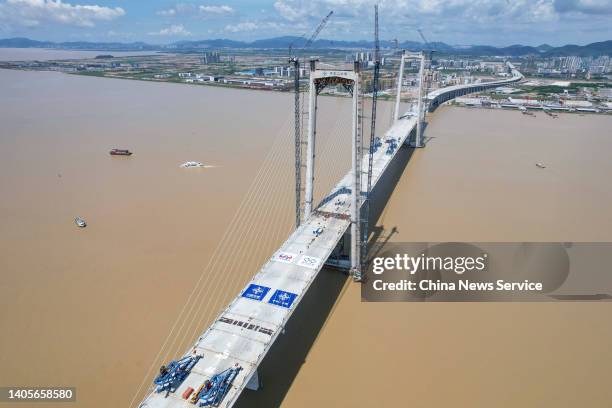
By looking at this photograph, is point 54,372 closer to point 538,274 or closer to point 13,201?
point 13,201

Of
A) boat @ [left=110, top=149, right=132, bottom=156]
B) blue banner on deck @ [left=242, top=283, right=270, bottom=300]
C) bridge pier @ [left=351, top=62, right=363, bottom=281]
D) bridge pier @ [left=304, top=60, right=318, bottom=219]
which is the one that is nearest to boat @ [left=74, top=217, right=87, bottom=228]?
bridge pier @ [left=304, top=60, right=318, bottom=219]

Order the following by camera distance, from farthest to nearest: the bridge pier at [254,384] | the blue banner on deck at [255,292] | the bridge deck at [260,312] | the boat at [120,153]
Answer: the boat at [120,153] → the blue banner on deck at [255,292] → the bridge pier at [254,384] → the bridge deck at [260,312]

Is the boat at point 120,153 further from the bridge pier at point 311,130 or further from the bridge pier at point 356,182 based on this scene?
the bridge pier at point 356,182

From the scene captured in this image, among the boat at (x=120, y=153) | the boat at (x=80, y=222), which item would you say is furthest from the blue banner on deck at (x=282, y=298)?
the boat at (x=120, y=153)

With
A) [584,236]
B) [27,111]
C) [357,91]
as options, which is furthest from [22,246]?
[27,111]

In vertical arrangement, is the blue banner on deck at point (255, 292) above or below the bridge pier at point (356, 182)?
below

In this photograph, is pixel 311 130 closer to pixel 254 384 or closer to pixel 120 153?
pixel 254 384
